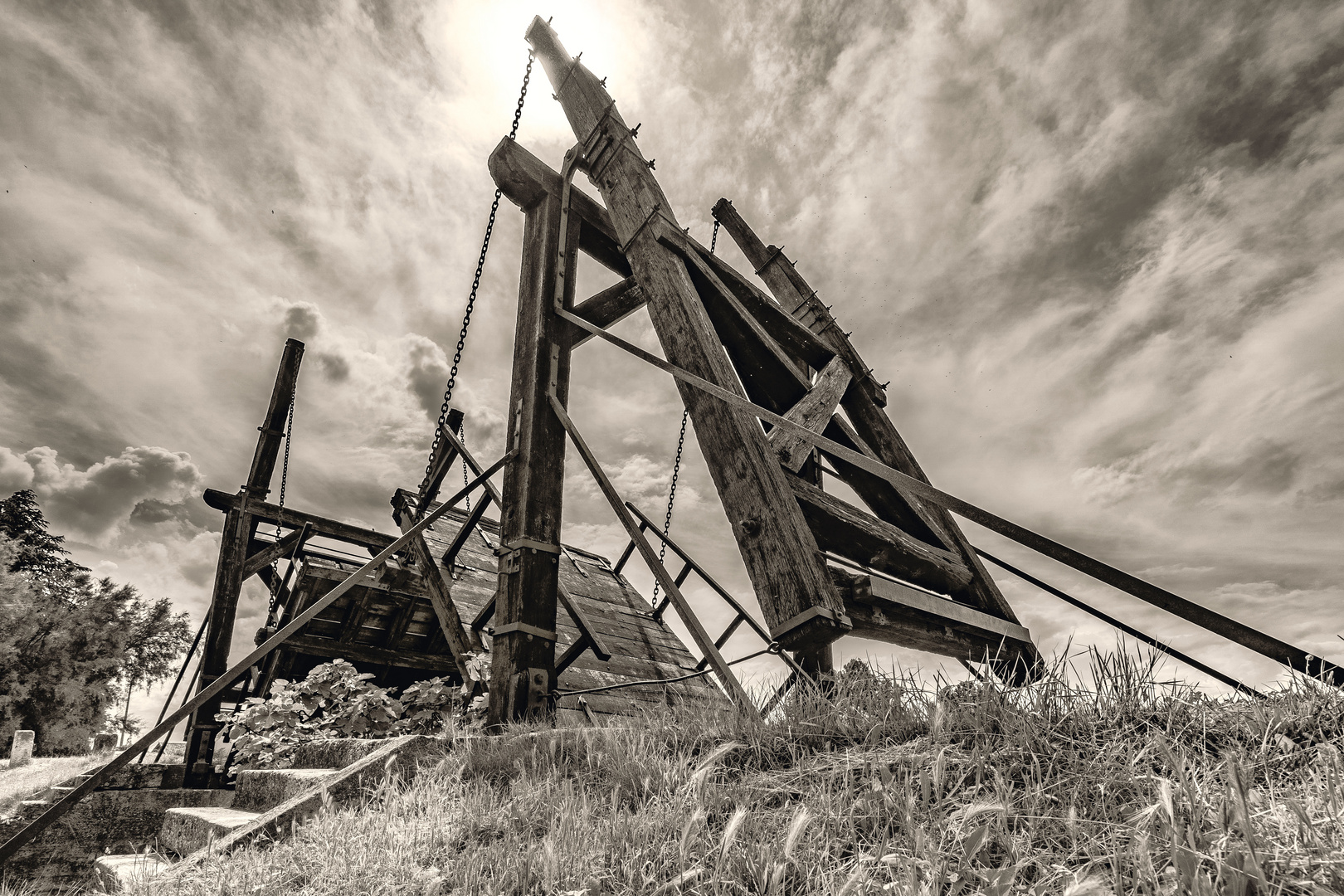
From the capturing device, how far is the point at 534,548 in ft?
11.3

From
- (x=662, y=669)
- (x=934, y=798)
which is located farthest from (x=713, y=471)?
(x=662, y=669)

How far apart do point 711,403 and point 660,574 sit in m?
0.74

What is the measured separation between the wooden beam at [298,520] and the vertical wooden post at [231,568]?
83mm

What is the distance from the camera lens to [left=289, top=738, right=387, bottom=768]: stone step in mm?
2826

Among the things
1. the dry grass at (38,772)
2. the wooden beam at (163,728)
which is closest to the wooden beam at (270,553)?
the dry grass at (38,772)

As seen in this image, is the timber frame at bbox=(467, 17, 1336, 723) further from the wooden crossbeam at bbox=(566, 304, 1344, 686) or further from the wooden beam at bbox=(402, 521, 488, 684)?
the wooden beam at bbox=(402, 521, 488, 684)

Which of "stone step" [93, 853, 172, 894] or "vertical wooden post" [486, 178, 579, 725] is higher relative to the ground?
"vertical wooden post" [486, 178, 579, 725]

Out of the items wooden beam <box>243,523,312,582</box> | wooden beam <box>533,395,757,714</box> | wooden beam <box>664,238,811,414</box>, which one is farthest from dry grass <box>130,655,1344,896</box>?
wooden beam <box>243,523,312,582</box>

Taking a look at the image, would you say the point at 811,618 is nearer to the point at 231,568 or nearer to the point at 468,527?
the point at 468,527

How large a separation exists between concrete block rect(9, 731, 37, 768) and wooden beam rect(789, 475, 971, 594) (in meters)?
20.9

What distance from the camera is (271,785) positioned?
8.98 ft

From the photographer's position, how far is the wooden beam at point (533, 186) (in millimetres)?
4258

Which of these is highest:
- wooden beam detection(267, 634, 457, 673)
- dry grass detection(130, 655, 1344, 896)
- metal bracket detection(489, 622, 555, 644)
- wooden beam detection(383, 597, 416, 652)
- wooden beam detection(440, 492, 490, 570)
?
Answer: wooden beam detection(440, 492, 490, 570)

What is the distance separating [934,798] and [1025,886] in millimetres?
247
